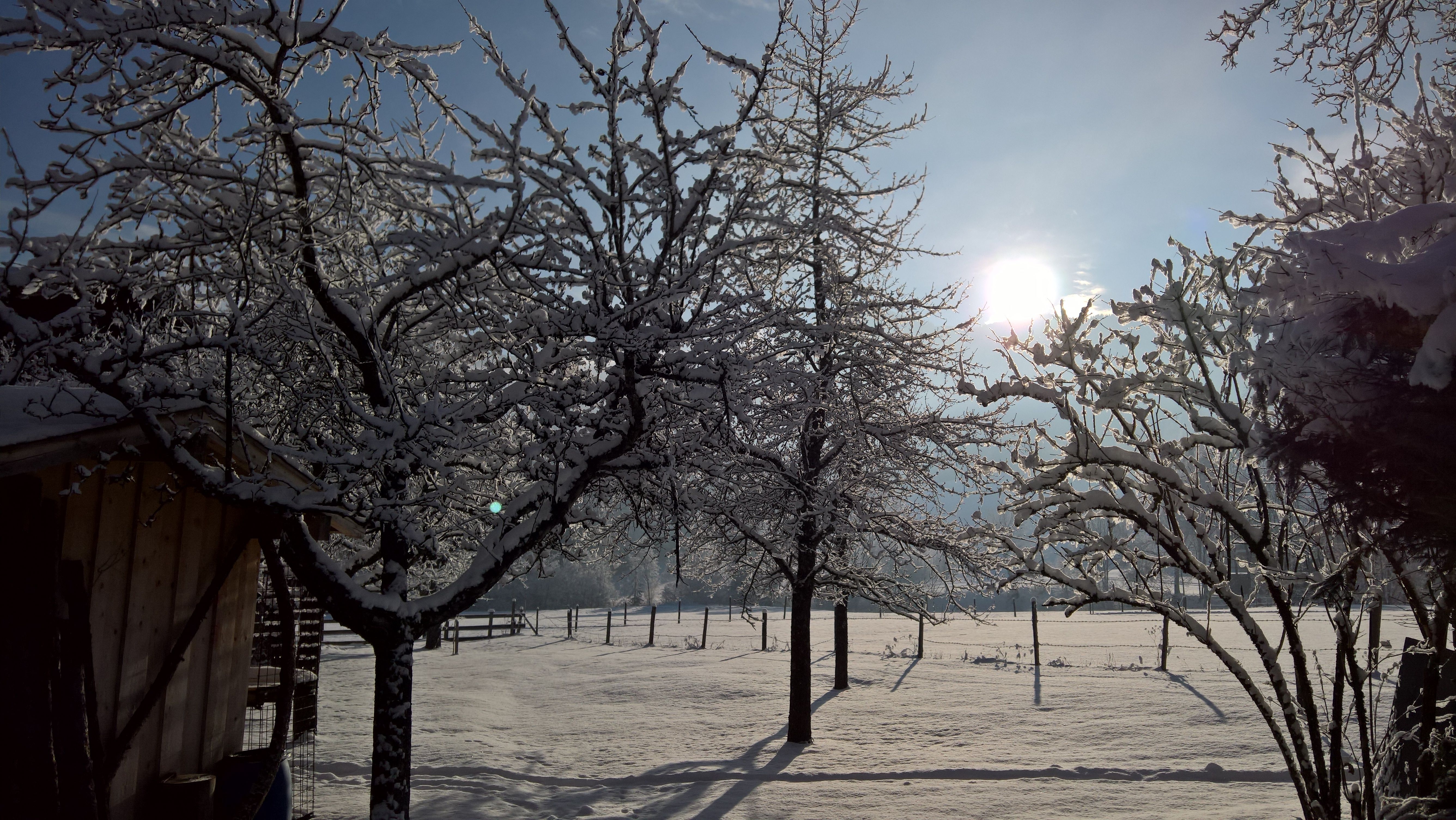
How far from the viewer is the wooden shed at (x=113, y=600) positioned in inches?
154

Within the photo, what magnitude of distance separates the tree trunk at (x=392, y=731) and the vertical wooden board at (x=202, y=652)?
1.57 m

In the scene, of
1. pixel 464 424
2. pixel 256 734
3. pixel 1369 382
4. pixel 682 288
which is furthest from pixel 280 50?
pixel 256 734

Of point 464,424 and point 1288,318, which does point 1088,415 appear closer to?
point 1288,318

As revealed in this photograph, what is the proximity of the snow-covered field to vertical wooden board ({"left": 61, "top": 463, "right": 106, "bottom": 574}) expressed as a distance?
3.67 meters

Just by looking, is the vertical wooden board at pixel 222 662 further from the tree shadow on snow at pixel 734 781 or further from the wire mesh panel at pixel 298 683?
the tree shadow on snow at pixel 734 781

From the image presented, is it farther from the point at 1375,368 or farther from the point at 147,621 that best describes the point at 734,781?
the point at 1375,368

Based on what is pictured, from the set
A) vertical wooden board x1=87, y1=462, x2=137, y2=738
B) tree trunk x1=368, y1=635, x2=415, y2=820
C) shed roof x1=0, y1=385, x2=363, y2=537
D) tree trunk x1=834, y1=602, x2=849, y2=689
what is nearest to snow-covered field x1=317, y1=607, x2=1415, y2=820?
tree trunk x1=834, y1=602, x2=849, y2=689

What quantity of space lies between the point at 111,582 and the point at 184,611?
0.74 meters

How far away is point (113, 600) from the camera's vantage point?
4809 millimetres

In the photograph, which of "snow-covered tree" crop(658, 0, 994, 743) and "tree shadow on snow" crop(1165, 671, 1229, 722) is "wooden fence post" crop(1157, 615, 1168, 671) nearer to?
"tree shadow on snow" crop(1165, 671, 1229, 722)

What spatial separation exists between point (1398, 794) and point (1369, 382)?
132 inches

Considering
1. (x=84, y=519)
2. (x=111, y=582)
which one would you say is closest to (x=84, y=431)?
(x=84, y=519)

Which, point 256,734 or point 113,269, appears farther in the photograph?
point 256,734

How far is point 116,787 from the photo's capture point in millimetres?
4668
